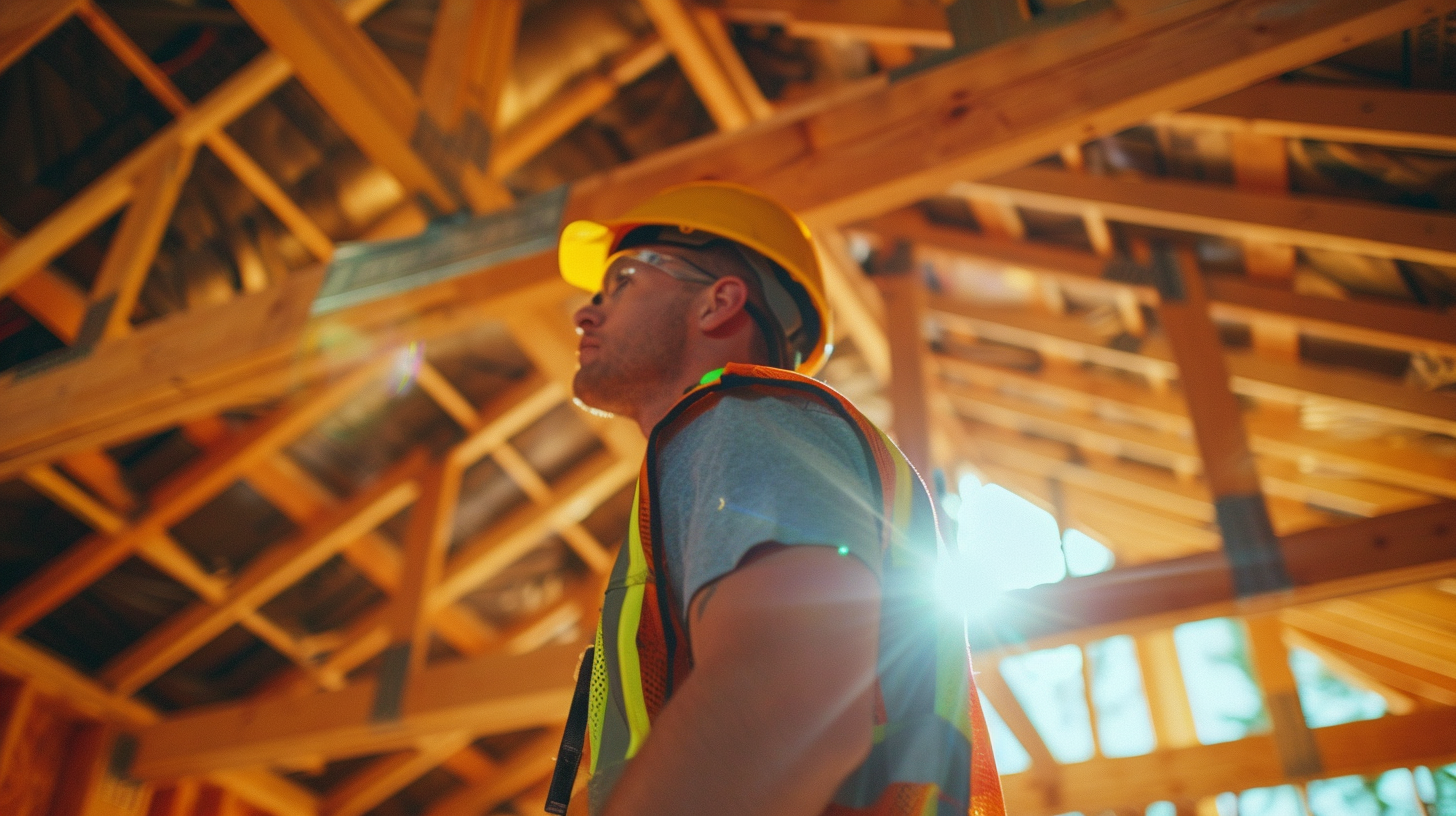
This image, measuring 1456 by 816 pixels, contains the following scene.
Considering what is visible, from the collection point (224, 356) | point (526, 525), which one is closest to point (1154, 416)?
point (526, 525)

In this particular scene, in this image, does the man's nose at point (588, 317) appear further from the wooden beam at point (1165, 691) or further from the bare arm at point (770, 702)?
the wooden beam at point (1165, 691)

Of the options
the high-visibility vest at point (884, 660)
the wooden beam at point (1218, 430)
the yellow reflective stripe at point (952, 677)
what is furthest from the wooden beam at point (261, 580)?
the yellow reflective stripe at point (952, 677)

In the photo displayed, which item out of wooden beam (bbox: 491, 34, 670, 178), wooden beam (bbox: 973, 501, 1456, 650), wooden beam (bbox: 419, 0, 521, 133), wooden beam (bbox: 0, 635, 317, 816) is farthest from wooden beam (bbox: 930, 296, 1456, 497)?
wooden beam (bbox: 0, 635, 317, 816)

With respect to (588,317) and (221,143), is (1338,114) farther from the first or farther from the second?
(221,143)

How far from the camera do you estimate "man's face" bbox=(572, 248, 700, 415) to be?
4.49 ft

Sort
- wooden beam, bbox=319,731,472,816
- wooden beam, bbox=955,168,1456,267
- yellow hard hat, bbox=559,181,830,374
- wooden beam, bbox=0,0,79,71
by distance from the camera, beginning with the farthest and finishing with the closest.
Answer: wooden beam, bbox=319,731,472,816, wooden beam, bbox=955,168,1456,267, wooden beam, bbox=0,0,79,71, yellow hard hat, bbox=559,181,830,374

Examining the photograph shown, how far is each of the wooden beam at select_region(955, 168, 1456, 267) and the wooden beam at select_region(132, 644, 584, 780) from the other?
2471mm

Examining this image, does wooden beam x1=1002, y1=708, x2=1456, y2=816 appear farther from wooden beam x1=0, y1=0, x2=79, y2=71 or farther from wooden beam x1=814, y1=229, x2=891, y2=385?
wooden beam x1=0, y1=0, x2=79, y2=71

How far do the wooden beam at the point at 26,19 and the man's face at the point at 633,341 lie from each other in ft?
6.62

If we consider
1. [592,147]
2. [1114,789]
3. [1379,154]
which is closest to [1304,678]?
[1114,789]

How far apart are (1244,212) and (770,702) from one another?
358 cm

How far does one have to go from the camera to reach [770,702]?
743mm

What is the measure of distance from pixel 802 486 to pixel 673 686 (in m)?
0.21

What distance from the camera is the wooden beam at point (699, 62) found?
13.3 ft
